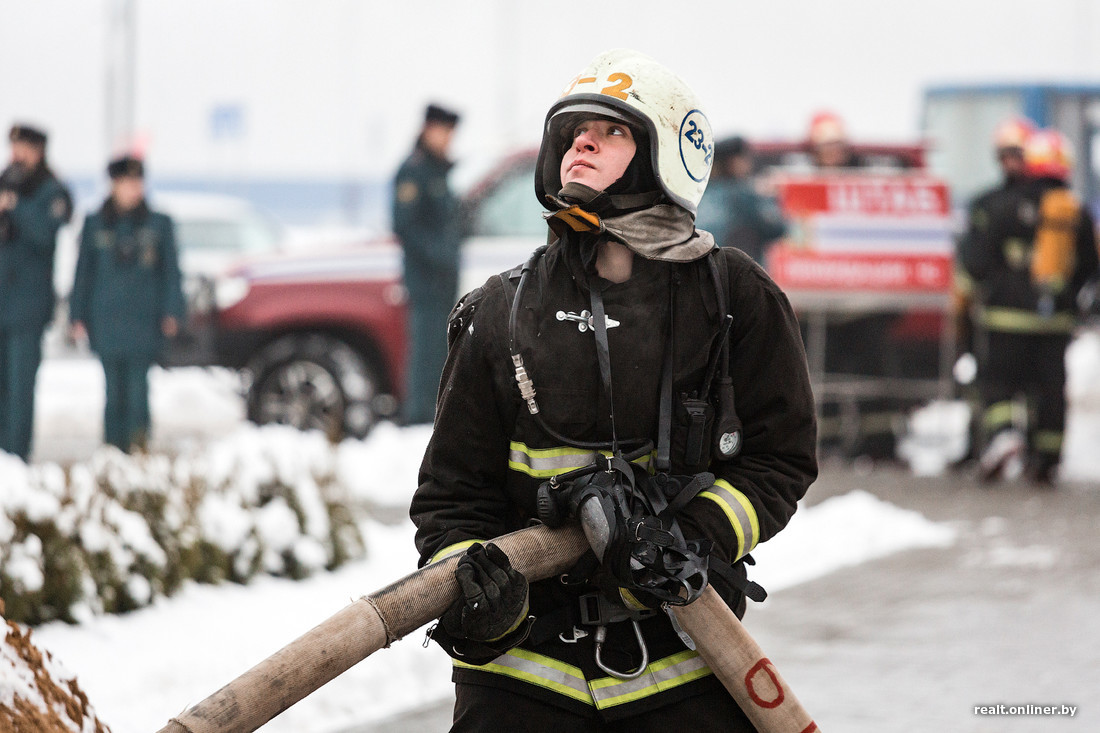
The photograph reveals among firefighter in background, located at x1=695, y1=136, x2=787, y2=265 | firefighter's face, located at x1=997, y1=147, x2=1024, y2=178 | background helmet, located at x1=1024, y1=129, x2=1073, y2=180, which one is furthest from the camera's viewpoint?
background helmet, located at x1=1024, y1=129, x2=1073, y2=180

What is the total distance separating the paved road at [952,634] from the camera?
17.3 feet

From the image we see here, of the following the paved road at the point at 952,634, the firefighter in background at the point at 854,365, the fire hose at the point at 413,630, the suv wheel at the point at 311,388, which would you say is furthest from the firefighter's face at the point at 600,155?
the firefighter in background at the point at 854,365

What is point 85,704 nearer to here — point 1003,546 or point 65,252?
point 1003,546

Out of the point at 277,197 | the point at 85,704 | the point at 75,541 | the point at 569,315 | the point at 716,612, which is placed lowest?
the point at 277,197

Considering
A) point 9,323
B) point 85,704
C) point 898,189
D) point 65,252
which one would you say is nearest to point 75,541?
point 85,704

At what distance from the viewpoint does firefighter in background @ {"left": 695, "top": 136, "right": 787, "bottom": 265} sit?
426 inches

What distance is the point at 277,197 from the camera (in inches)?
2852

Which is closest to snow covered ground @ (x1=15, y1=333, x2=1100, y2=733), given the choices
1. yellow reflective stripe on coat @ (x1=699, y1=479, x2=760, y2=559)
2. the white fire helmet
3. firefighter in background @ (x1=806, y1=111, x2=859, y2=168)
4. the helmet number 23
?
yellow reflective stripe on coat @ (x1=699, y1=479, x2=760, y2=559)

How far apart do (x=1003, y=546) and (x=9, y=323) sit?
6161 millimetres

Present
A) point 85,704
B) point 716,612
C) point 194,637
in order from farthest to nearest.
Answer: point 194,637 < point 85,704 < point 716,612

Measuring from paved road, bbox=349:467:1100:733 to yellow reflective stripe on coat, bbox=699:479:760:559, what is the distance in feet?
8.30

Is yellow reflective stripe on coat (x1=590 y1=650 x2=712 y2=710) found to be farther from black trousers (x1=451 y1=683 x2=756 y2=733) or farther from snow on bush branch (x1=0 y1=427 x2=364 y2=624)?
snow on bush branch (x1=0 y1=427 x2=364 y2=624)

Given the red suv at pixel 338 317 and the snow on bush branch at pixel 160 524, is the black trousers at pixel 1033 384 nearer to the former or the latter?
the red suv at pixel 338 317

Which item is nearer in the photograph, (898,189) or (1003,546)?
(1003,546)
